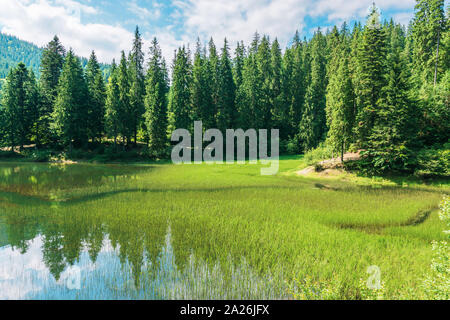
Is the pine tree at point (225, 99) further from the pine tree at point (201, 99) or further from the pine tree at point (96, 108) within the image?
the pine tree at point (96, 108)

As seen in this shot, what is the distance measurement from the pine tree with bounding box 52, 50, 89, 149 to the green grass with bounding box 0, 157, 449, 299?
1212 inches

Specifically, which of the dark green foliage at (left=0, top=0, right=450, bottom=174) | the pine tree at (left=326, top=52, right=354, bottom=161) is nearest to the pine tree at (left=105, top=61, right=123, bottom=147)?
the dark green foliage at (left=0, top=0, right=450, bottom=174)

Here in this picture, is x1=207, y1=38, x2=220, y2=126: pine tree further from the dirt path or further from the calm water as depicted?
the calm water

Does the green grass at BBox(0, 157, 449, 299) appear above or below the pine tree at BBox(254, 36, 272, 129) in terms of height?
below

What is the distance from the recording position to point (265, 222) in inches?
466

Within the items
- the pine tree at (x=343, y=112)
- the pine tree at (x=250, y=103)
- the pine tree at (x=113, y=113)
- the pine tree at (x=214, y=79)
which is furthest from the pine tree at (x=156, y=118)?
the pine tree at (x=343, y=112)

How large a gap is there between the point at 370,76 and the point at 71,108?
52747 millimetres

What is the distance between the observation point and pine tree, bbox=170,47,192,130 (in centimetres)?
4993

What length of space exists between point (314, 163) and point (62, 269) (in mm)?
29098

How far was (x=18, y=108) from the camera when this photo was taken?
49.9 m

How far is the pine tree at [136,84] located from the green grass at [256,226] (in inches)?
1280

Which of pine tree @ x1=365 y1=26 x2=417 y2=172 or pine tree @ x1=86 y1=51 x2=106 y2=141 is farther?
pine tree @ x1=86 y1=51 x2=106 y2=141

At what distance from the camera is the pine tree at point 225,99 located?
5390cm
